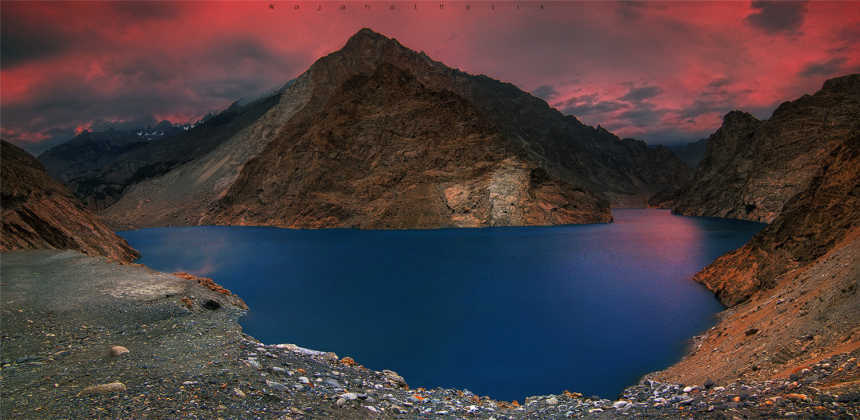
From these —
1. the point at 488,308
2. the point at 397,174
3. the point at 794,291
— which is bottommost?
the point at 488,308

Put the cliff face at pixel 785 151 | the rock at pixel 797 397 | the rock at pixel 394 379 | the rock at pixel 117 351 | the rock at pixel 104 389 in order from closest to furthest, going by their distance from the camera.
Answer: the rock at pixel 797 397 → the rock at pixel 104 389 → the rock at pixel 117 351 → the rock at pixel 394 379 → the cliff face at pixel 785 151

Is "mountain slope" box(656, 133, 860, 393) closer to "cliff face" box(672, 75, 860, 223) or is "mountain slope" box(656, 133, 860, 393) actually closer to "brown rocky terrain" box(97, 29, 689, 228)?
"brown rocky terrain" box(97, 29, 689, 228)

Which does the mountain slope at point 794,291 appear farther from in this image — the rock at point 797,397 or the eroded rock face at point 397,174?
the eroded rock face at point 397,174

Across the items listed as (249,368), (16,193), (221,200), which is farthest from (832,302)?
(221,200)

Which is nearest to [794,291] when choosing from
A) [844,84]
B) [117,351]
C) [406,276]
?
[117,351]

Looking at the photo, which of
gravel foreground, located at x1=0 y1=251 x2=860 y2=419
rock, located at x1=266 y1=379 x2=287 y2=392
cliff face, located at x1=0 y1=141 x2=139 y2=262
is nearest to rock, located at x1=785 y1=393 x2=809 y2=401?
gravel foreground, located at x1=0 y1=251 x2=860 y2=419

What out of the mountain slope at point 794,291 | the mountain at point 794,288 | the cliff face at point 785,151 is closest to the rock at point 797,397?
the mountain slope at point 794,291

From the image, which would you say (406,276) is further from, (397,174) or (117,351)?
(397,174)
